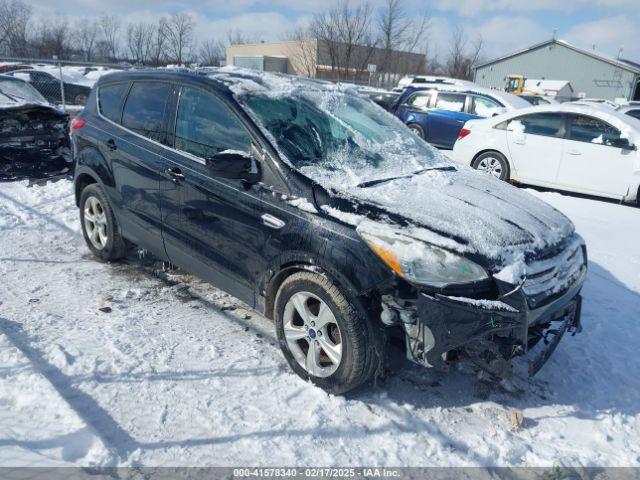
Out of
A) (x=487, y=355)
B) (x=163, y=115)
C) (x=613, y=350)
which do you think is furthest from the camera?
(x=163, y=115)

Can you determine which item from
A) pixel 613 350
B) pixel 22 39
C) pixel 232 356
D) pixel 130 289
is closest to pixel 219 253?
pixel 232 356

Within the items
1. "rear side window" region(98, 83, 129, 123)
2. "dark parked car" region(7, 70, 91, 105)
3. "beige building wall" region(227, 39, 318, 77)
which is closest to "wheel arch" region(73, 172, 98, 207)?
"rear side window" region(98, 83, 129, 123)

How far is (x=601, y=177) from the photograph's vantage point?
26.0 feet

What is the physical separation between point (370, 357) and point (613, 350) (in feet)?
6.75

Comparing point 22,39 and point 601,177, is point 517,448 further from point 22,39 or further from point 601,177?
point 22,39

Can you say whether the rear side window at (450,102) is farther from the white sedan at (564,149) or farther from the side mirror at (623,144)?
the side mirror at (623,144)

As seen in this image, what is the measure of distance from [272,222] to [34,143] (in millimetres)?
6328

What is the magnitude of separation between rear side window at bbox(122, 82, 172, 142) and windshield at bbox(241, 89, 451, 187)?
91 centimetres

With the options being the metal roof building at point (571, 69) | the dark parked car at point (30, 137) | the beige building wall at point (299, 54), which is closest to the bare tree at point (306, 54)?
the beige building wall at point (299, 54)

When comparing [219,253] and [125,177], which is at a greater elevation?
[125,177]

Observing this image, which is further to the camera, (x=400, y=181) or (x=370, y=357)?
(x=400, y=181)

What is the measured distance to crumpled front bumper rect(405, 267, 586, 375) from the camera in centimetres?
255

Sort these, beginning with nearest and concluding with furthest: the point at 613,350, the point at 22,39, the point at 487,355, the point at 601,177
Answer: the point at 487,355 → the point at 613,350 → the point at 601,177 → the point at 22,39

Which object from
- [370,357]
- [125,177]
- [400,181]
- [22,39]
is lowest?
[370,357]
